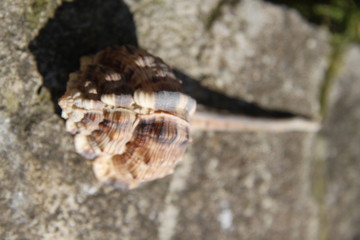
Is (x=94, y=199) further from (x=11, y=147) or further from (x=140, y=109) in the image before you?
(x=140, y=109)

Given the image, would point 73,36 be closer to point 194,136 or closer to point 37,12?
point 37,12

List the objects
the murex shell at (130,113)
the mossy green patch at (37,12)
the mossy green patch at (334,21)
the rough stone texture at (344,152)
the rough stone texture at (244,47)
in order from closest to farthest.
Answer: the murex shell at (130,113)
the mossy green patch at (37,12)
the rough stone texture at (244,47)
the mossy green patch at (334,21)
the rough stone texture at (344,152)

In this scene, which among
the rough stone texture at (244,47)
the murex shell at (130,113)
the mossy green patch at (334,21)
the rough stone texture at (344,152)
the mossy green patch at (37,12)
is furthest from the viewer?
the rough stone texture at (344,152)

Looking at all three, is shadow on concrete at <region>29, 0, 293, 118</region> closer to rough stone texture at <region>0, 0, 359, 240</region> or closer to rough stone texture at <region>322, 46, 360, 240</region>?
rough stone texture at <region>0, 0, 359, 240</region>

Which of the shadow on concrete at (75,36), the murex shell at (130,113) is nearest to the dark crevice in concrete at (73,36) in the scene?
the shadow on concrete at (75,36)

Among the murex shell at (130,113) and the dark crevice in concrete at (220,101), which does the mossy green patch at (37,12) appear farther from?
the dark crevice in concrete at (220,101)

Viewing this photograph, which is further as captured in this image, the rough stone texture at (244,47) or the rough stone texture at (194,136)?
the rough stone texture at (244,47)

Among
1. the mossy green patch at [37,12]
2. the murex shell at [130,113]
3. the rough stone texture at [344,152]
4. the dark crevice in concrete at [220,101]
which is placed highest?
the mossy green patch at [37,12]

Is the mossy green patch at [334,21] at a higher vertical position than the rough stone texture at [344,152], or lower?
higher
